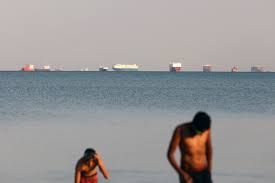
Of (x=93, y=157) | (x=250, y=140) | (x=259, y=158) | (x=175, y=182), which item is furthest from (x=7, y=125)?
(x=93, y=157)

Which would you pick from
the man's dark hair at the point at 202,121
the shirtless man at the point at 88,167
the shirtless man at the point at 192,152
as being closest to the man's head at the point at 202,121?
the man's dark hair at the point at 202,121

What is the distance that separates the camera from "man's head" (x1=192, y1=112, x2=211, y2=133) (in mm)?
→ 12945

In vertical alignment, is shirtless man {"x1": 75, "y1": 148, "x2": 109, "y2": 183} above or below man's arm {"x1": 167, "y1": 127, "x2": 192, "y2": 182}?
below

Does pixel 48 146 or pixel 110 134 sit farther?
pixel 110 134

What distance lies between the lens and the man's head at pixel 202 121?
12.9 m

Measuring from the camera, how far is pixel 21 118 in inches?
2356

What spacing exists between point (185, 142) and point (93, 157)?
3.98 m

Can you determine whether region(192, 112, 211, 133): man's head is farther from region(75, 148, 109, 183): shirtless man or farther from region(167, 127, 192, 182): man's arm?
region(75, 148, 109, 183): shirtless man

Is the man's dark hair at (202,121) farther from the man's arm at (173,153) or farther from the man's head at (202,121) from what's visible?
the man's arm at (173,153)

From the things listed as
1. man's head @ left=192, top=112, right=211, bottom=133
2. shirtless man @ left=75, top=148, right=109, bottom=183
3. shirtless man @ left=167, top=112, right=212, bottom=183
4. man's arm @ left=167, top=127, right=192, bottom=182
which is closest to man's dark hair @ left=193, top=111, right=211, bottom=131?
man's head @ left=192, top=112, right=211, bottom=133

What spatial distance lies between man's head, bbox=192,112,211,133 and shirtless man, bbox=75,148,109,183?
176 inches

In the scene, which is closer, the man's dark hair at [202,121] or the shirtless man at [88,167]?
the man's dark hair at [202,121]

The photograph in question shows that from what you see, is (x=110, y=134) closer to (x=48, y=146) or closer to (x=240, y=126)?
(x=48, y=146)

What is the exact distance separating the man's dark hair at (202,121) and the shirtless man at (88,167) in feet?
14.7
